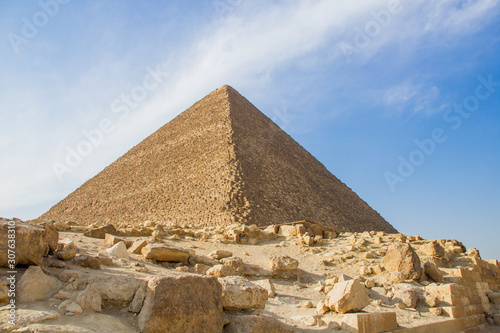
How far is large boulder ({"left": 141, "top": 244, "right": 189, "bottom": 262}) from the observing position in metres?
5.65

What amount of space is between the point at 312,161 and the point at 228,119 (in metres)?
12.6

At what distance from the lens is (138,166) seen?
1470 inches

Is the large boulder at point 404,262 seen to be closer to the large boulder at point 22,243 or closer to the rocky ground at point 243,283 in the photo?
the rocky ground at point 243,283

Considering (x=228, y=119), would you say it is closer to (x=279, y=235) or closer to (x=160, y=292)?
(x=279, y=235)

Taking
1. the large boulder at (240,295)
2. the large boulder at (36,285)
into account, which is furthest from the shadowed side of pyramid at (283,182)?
the large boulder at (36,285)

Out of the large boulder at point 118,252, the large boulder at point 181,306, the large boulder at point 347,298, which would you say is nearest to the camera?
the large boulder at point 181,306

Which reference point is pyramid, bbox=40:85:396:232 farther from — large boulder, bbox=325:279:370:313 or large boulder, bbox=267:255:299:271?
large boulder, bbox=325:279:370:313

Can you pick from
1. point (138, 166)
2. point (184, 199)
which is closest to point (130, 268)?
point (184, 199)

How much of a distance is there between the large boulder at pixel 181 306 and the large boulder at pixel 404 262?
4.16 meters

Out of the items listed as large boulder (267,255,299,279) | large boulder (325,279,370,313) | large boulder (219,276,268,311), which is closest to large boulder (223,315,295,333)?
large boulder (219,276,268,311)

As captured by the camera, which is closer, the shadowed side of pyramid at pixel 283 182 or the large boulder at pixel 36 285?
the large boulder at pixel 36 285

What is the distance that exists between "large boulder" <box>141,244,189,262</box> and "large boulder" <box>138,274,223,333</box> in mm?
2750

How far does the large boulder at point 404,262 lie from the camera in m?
6.12

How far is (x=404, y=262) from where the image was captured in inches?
245
